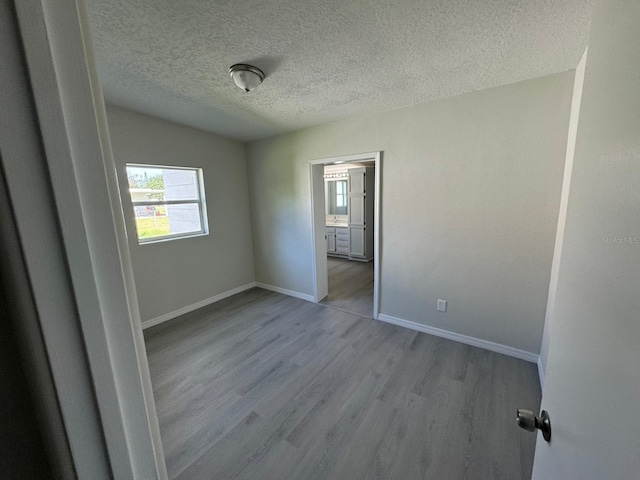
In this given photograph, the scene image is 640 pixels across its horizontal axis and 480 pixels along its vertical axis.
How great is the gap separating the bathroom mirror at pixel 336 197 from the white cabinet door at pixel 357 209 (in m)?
0.31

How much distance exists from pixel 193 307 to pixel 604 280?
3827 millimetres

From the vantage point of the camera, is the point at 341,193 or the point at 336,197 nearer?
the point at 341,193

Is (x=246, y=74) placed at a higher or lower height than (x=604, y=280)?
higher

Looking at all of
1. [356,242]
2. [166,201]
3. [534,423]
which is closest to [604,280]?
[534,423]

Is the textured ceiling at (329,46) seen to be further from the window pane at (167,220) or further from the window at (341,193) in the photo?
the window at (341,193)

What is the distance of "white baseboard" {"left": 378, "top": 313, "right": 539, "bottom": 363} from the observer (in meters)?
2.24

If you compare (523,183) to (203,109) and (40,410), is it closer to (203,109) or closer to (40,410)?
(40,410)

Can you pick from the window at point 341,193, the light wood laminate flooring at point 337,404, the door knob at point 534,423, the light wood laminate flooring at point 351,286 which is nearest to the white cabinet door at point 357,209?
the window at point 341,193

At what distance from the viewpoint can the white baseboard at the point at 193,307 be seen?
3.03 metres

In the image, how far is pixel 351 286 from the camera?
4.21m

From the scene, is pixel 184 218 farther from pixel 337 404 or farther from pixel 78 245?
pixel 78 245

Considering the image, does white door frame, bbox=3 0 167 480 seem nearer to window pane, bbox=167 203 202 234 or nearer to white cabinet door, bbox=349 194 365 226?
window pane, bbox=167 203 202 234

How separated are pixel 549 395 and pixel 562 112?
2.13m

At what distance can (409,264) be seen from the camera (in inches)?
107
